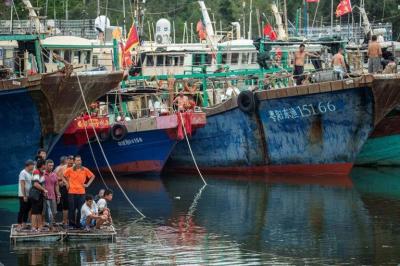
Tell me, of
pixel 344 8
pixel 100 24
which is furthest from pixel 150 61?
pixel 344 8

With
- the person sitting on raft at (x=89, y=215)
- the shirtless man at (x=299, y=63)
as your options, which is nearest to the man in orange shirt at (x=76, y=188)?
the person sitting on raft at (x=89, y=215)

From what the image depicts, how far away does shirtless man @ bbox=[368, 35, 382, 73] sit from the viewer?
36.5 m

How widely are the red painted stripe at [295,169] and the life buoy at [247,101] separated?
75.3 inches

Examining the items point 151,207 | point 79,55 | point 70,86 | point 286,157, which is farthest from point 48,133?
point 79,55

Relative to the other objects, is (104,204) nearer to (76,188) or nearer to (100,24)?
(76,188)

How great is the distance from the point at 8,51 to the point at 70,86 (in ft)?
22.6

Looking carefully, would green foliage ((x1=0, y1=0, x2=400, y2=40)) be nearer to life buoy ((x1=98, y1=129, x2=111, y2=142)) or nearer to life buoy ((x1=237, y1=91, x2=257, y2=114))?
life buoy ((x1=98, y1=129, x2=111, y2=142))

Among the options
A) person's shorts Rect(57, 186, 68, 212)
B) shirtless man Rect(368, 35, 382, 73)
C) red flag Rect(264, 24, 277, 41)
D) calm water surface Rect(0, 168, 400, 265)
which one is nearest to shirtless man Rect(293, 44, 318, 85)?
shirtless man Rect(368, 35, 382, 73)

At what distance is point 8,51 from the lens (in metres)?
37.9

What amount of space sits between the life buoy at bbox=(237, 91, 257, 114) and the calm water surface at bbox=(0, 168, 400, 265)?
2.03m

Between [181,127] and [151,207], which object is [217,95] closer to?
[181,127]

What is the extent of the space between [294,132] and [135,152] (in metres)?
4.65

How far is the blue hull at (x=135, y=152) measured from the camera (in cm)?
3735

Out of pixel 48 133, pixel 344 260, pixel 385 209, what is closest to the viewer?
pixel 344 260
